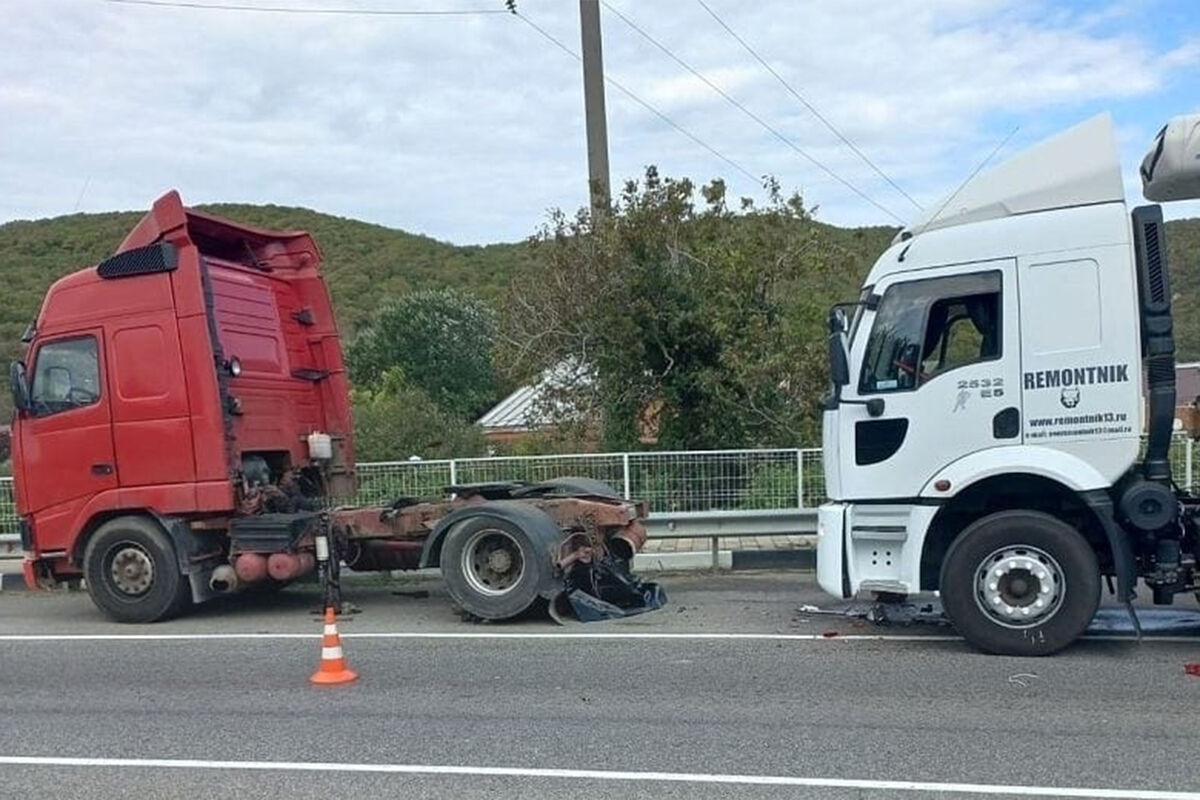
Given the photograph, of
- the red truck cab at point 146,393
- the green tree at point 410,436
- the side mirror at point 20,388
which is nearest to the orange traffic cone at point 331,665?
the red truck cab at point 146,393

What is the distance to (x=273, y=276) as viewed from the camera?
10.9 metres

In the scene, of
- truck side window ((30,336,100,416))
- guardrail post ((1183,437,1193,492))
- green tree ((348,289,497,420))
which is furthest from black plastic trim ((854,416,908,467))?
green tree ((348,289,497,420))

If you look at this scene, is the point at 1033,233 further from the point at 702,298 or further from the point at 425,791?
the point at 702,298

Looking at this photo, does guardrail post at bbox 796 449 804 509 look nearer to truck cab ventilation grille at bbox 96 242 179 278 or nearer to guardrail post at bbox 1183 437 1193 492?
guardrail post at bbox 1183 437 1193 492

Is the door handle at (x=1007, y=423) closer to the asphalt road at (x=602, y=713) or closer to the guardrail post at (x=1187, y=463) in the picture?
the asphalt road at (x=602, y=713)

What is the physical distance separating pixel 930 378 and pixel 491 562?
3764mm

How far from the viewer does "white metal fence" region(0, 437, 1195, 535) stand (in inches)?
468

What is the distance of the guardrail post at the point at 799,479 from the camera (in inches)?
466

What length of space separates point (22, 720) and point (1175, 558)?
7240 millimetres

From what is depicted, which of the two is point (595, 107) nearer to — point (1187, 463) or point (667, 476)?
point (667, 476)

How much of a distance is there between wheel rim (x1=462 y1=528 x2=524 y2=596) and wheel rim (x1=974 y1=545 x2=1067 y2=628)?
11.8 feet

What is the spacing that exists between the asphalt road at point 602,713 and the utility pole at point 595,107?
8.51 meters

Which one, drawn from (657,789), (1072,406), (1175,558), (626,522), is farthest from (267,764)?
(1175,558)

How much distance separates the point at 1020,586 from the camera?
7.39m
